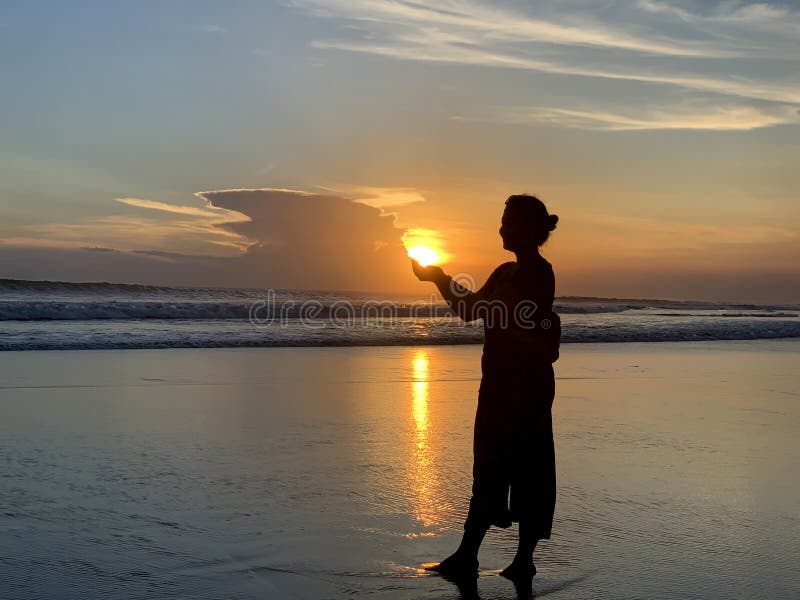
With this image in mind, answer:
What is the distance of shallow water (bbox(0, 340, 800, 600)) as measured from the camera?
3.77 meters

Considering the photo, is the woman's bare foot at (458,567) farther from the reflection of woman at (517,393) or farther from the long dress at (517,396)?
the long dress at (517,396)

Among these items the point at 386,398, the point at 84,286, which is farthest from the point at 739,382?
the point at 84,286

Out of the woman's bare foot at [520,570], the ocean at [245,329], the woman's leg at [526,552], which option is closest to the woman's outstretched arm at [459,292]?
the woman's leg at [526,552]

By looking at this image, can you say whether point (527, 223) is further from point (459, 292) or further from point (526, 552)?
point (526, 552)

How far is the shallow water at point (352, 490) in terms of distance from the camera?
3.77 meters

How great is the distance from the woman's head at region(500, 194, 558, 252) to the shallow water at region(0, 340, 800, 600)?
1558mm

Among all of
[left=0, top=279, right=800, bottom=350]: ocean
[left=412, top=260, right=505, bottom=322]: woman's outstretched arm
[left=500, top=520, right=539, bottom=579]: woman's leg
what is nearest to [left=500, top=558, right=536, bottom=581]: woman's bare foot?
[left=500, top=520, right=539, bottom=579]: woman's leg

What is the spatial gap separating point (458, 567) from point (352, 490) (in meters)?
1.59

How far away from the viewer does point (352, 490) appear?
528 cm

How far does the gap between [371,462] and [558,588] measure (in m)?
2.54

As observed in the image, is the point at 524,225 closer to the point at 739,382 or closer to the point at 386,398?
the point at 386,398

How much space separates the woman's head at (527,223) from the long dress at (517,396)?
0.11 metres

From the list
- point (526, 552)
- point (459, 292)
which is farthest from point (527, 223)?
point (526, 552)

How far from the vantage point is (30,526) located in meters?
4.40
